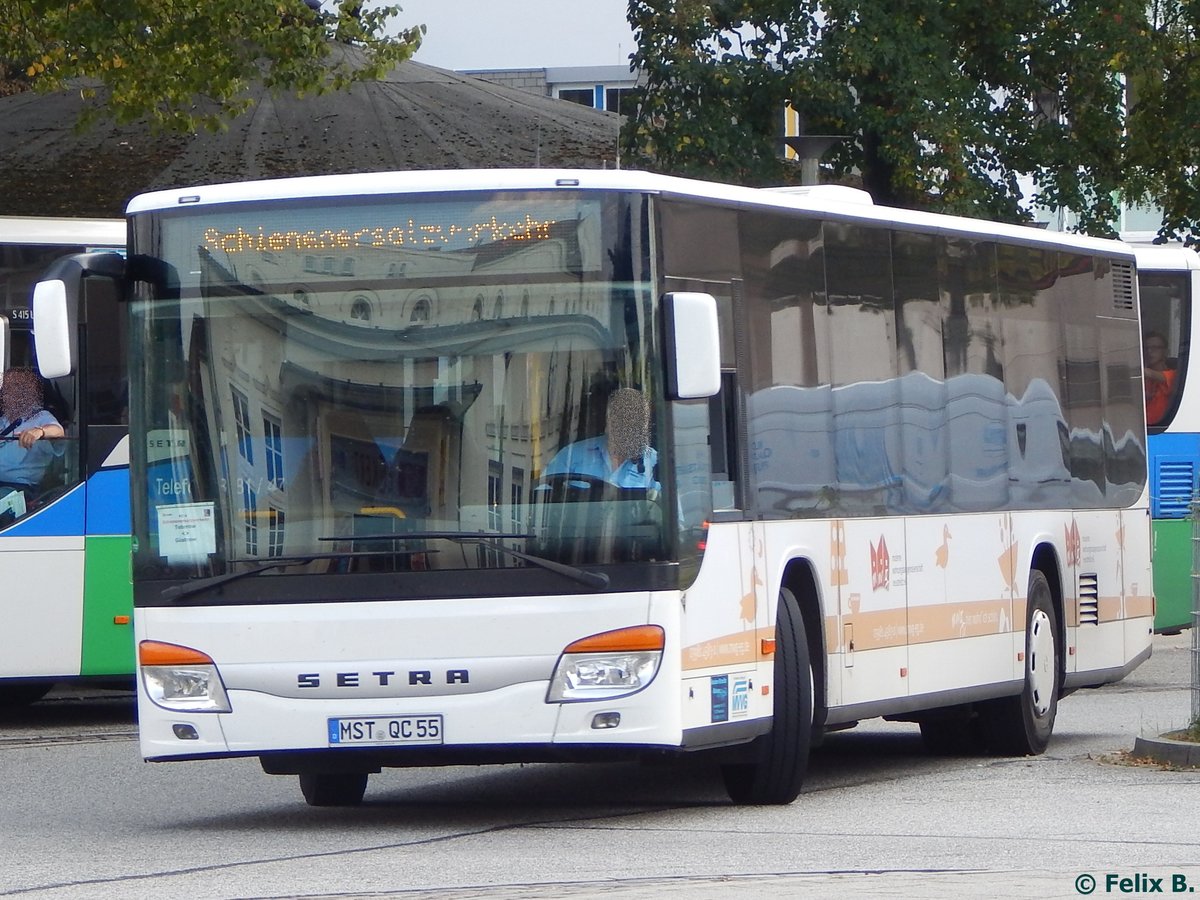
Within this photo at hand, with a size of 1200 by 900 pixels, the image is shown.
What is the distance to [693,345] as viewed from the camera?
9820 mm

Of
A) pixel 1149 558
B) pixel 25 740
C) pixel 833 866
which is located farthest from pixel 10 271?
pixel 833 866

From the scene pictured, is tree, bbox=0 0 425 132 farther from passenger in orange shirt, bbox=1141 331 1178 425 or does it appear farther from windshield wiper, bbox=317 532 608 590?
windshield wiper, bbox=317 532 608 590

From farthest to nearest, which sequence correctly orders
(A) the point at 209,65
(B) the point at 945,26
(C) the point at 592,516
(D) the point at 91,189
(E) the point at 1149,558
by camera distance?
(D) the point at 91,189 < (B) the point at 945,26 < (A) the point at 209,65 < (E) the point at 1149,558 < (C) the point at 592,516

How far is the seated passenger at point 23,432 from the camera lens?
1648cm

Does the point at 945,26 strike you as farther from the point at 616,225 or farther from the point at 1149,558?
the point at 616,225

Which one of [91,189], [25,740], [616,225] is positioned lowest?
[25,740]

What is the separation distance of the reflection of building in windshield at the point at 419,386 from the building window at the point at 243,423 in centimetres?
1

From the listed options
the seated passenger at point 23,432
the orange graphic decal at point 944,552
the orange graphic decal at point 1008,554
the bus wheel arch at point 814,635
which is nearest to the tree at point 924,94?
the seated passenger at point 23,432

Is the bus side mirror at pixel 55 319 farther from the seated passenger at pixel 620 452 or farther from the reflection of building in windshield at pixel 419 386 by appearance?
the seated passenger at pixel 620 452

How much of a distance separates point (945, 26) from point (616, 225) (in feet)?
55.9

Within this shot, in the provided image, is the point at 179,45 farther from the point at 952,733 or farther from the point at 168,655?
the point at 168,655

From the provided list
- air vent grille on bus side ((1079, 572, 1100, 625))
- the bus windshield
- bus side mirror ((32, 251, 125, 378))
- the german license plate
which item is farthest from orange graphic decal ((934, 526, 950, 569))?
bus side mirror ((32, 251, 125, 378))

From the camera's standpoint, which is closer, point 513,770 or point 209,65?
point 513,770

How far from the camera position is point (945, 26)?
86.2 ft
